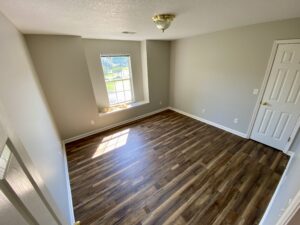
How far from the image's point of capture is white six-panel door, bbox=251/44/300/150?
2365 millimetres

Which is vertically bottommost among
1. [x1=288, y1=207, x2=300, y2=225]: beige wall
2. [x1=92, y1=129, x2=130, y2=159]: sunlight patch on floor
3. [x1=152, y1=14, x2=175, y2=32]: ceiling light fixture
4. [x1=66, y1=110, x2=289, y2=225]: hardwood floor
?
[x1=66, y1=110, x2=289, y2=225]: hardwood floor

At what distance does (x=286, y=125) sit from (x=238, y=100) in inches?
37.4

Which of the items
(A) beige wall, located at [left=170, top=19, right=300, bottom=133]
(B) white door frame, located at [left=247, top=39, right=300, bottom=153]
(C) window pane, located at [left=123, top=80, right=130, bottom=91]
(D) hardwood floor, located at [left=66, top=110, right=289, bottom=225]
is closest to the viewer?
(D) hardwood floor, located at [left=66, top=110, right=289, bottom=225]

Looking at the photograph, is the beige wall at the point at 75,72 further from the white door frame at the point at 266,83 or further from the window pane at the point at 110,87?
the white door frame at the point at 266,83

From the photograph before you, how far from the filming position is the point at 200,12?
1.64 metres

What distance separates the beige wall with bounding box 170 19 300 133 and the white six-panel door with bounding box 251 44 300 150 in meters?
0.18

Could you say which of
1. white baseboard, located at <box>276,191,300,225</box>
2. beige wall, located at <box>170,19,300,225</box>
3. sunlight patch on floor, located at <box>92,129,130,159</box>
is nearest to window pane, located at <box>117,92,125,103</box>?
sunlight patch on floor, located at <box>92,129,130,159</box>

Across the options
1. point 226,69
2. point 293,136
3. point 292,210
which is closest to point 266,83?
point 226,69

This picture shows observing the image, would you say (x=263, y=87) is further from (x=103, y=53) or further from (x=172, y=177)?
(x=103, y=53)

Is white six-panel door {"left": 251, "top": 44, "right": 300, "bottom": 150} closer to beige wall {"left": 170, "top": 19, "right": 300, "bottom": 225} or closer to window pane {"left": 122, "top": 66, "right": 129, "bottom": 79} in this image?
beige wall {"left": 170, "top": 19, "right": 300, "bottom": 225}

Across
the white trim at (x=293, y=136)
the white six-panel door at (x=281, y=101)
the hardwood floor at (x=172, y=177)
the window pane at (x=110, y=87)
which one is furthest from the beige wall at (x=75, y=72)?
the white trim at (x=293, y=136)

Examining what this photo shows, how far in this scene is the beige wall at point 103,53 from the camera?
11.2 feet

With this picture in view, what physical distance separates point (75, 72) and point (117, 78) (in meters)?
1.25

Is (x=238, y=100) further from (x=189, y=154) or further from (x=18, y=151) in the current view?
(x=18, y=151)
